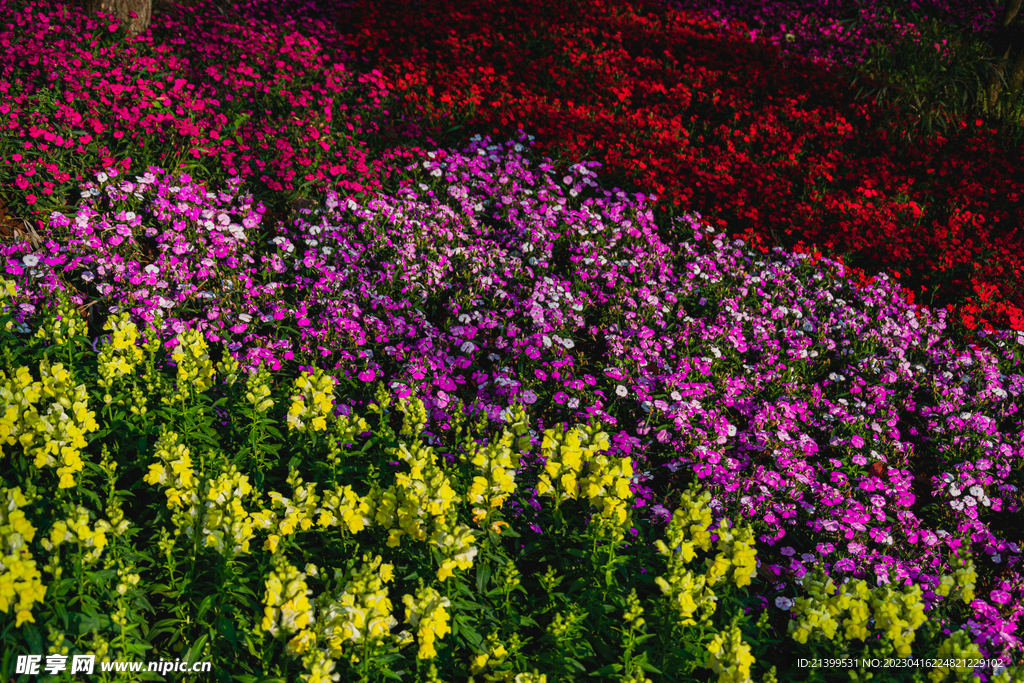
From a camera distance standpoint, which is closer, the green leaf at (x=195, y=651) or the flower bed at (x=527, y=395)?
the green leaf at (x=195, y=651)

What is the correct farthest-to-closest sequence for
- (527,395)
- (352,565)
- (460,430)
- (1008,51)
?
1. (1008,51)
2. (527,395)
3. (460,430)
4. (352,565)

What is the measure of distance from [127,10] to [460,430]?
7.84 metres

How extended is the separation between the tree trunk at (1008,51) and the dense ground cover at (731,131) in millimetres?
1371

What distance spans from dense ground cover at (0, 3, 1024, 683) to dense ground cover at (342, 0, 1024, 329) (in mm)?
567

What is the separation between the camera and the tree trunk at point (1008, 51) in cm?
1117

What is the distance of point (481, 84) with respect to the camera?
10172 mm

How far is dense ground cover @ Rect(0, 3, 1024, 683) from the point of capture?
317 cm

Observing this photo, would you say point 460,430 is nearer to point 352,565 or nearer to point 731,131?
point 352,565

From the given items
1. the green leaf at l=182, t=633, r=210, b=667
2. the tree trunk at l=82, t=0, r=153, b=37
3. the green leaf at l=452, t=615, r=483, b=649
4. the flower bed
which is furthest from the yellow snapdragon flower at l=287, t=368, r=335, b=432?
the tree trunk at l=82, t=0, r=153, b=37

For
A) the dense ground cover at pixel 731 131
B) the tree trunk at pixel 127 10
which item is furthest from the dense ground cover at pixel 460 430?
the dense ground cover at pixel 731 131

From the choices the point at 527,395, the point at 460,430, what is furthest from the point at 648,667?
the point at 527,395

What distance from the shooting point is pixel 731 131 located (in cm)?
1002

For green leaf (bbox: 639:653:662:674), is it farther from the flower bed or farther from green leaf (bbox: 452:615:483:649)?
green leaf (bbox: 452:615:483:649)

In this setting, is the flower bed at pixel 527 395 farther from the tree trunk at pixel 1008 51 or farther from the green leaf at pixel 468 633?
the tree trunk at pixel 1008 51
